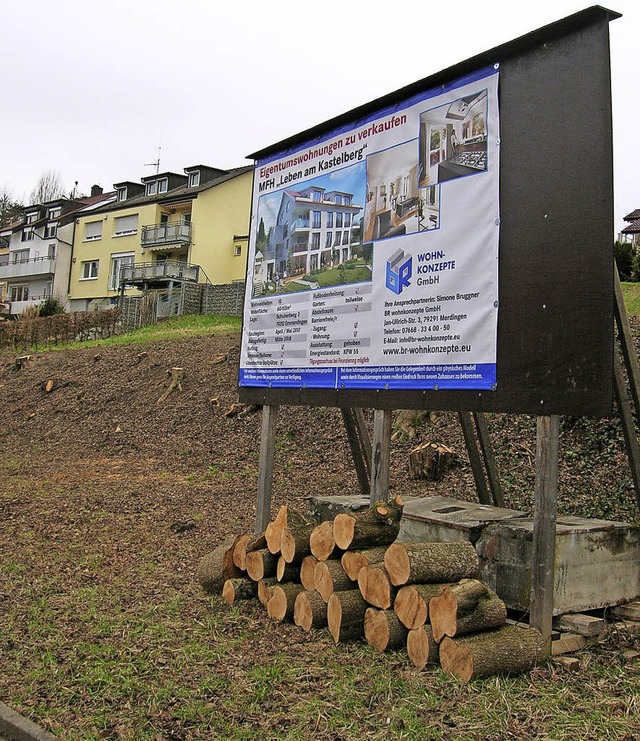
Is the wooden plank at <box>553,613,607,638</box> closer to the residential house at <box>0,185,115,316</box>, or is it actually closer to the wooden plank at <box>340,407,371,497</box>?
the wooden plank at <box>340,407,371,497</box>

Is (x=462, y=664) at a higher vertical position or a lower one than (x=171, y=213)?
lower

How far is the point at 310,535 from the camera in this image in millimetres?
5742

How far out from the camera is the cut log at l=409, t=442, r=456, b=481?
10492 millimetres

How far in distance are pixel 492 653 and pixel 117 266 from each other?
5030cm

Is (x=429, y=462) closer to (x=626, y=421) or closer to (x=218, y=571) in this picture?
(x=218, y=571)

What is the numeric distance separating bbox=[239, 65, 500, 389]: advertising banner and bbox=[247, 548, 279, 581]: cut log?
4.71ft

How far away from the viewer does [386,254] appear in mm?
5805

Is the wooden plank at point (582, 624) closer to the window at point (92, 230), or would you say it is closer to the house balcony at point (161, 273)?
the house balcony at point (161, 273)

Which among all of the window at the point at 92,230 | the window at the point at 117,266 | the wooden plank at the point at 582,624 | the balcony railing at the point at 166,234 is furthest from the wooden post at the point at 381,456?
the window at the point at 92,230

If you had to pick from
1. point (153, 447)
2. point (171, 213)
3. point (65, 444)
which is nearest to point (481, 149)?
point (153, 447)

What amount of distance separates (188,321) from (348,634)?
29694mm

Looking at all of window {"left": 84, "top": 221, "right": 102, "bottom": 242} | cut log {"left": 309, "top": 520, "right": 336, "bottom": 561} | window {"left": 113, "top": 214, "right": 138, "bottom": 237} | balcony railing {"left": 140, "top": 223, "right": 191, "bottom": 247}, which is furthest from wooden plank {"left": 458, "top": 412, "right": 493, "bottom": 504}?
window {"left": 84, "top": 221, "right": 102, "bottom": 242}

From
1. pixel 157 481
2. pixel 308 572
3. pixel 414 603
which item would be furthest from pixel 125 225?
pixel 414 603

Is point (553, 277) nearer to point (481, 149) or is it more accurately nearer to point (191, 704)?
point (481, 149)
